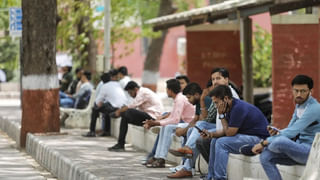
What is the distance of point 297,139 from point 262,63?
21.1 m

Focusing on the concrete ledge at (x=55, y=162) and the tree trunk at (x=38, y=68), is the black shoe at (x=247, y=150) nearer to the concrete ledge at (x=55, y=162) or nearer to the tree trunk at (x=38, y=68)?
the concrete ledge at (x=55, y=162)

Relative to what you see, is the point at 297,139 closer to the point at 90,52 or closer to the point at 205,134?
the point at 205,134

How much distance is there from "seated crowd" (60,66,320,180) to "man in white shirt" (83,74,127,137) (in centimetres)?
245

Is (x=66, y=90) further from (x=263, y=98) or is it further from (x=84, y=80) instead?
(x=263, y=98)

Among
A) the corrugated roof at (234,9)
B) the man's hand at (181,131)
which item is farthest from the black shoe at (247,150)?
the corrugated roof at (234,9)

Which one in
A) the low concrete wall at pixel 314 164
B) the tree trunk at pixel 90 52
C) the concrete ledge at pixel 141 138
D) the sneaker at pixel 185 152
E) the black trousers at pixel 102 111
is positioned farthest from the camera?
the tree trunk at pixel 90 52

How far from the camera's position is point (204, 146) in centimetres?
1163

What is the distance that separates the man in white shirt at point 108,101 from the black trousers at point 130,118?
3205 millimetres

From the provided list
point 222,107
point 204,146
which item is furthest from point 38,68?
point 222,107

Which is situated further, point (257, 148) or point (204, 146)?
point (204, 146)

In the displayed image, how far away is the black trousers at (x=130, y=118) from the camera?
1628 cm

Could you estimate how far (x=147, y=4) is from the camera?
141 feet

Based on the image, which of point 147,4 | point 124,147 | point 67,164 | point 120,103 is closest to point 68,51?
point 147,4

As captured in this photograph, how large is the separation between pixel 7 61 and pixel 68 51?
16.0 m
